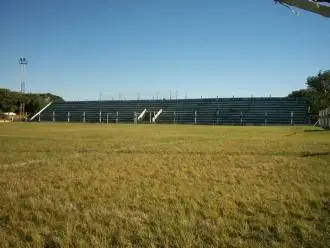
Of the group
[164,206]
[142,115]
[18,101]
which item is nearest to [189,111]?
[142,115]

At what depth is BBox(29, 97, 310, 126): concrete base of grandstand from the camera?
78.8m

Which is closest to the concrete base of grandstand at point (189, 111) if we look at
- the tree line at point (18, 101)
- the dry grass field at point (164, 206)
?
the tree line at point (18, 101)

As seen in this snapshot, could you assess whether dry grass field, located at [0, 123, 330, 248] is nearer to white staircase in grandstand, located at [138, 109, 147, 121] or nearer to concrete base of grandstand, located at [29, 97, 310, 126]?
concrete base of grandstand, located at [29, 97, 310, 126]

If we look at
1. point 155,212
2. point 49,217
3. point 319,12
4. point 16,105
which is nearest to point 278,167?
point 155,212

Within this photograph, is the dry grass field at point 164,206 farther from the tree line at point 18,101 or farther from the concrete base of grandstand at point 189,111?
the tree line at point 18,101

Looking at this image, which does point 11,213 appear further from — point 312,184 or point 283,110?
point 283,110

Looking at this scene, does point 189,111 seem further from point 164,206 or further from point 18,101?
point 164,206

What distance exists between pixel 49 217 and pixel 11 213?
640mm

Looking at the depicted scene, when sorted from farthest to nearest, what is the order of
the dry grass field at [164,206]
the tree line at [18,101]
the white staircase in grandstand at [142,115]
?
1. the tree line at [18,101]
2. the white staircase in grandstand at [142,115]
3. the dry grass field at [164,206]

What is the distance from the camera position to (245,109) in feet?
277

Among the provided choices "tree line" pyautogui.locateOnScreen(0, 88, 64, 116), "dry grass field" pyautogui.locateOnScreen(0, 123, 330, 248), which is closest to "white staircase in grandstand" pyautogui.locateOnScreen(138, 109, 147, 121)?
"tree line" pyautogui.locateOnScreen(0, 88, 64, 116)

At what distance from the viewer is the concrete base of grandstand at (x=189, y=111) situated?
259 feet

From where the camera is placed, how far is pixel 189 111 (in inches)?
3506

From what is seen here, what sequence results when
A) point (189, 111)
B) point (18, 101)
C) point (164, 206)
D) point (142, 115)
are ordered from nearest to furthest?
point (164, 206)
point (189, 111)
point (142, 115)
point (18, 101)
